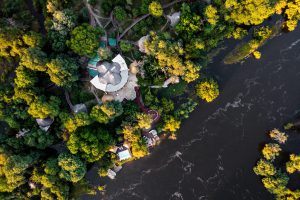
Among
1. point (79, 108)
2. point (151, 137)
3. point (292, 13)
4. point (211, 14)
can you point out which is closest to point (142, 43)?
point (211, 14)

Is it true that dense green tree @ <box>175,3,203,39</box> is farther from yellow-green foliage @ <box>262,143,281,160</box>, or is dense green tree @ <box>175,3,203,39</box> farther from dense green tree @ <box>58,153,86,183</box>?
dense green tree @ <box>58,153,86,183</box>

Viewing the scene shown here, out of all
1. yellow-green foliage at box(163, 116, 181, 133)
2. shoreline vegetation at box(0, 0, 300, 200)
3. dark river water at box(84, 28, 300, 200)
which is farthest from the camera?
dark river water at box(84, 28, 300, 200)

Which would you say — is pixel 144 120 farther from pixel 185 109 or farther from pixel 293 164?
pixel 293 164

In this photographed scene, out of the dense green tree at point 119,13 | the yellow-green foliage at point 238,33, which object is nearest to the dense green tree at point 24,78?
the dense green tree at point 119,13

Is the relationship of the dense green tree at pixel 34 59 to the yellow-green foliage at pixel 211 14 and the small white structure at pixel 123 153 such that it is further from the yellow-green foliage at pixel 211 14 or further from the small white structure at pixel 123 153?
the yellow-green foliage at pixel 211 14

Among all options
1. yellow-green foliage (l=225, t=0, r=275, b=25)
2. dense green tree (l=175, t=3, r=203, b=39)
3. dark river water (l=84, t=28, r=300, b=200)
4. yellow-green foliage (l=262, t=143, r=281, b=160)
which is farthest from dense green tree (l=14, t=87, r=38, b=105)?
yellow-green foliage (l=262, t=143, r=281, b=160)

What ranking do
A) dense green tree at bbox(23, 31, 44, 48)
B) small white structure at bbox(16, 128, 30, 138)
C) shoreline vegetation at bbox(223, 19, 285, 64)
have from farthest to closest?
shoreline vegetation at bbox(223, 19, 285, 64)
small white structure at bbox(16, 128, 30, 138)
dense green tree at bbox(23, 31, 44, 48)

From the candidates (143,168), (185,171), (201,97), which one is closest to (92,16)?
(201,97)
